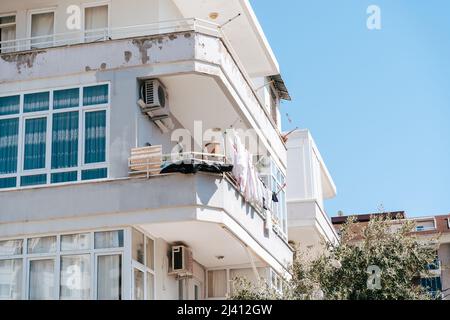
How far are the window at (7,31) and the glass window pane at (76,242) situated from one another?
5846 mm

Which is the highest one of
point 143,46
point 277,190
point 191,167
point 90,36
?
point 90,36

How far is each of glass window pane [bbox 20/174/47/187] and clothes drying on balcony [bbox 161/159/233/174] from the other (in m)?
2.87

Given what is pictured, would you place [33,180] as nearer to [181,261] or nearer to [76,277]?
[76,277]

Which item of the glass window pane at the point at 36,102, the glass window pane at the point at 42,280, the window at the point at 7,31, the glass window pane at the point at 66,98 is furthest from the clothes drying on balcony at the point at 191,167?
the window at the point at 7,31

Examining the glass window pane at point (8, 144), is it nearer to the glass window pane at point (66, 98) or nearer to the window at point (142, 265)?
the glass window pane at point (66, 98)

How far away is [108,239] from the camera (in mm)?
22188

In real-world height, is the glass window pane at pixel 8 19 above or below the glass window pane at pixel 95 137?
above

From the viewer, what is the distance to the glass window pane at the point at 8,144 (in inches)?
920

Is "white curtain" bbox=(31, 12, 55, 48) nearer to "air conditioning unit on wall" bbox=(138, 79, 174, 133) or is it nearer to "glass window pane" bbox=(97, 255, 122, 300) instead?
"air conditioning unit on wall" bbox=(138, 79, 174, 133)

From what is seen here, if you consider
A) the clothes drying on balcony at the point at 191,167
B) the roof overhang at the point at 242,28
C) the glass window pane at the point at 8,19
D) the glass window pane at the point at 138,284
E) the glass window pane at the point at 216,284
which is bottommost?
the glass window pane at the point at 138,284

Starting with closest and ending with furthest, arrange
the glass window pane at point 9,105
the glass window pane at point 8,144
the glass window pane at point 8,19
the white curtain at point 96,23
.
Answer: the glass window pane at point 8,144 < the glass window pane at point 9,105 < the white curtain at point 96,23 < the glass window pane at point 8,19

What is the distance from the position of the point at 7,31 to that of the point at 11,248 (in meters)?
6.19

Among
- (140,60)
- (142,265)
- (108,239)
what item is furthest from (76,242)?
(140,60)

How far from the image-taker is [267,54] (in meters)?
30.4
